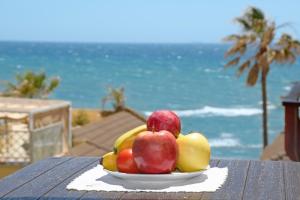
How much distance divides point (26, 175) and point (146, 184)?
51cm

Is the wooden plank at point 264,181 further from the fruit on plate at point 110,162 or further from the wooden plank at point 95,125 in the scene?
the wooden plank at point 95,125

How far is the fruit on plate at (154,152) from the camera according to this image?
2.13 m

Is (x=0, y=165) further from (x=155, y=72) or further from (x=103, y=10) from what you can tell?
(x=103, y=10)

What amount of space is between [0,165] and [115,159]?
356 inches

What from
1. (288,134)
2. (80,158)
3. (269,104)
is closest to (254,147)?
(269,104)

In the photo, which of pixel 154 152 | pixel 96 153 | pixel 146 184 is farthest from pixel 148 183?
pixel 96 153

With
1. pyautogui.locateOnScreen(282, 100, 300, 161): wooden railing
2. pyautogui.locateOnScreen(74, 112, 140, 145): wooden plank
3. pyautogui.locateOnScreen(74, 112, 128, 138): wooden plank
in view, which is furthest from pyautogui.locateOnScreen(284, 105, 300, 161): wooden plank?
pyautogui.locateOnScreen(74, 112, 128, 138): wooden plank

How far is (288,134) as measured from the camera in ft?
20.6

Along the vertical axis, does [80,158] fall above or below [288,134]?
above

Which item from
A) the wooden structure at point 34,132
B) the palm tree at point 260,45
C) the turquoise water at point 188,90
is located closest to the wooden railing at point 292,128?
the wooden structure at point 34,132

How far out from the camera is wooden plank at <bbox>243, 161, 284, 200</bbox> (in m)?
2.11

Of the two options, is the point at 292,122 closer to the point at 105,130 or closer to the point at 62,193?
the point at 62,193

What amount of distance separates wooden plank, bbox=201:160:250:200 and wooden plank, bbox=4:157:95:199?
20.0 inches

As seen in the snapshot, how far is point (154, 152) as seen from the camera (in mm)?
2133
